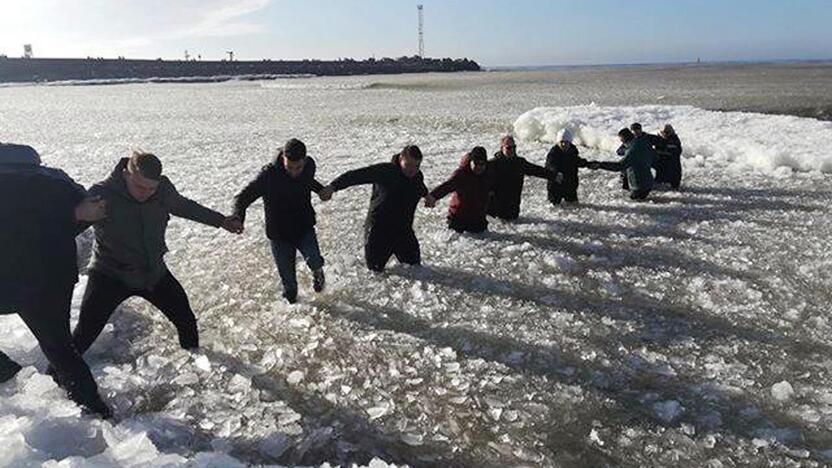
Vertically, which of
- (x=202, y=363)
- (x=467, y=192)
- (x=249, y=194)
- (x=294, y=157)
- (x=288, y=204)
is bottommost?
(x=202, y=363)

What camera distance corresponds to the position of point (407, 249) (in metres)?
7.22

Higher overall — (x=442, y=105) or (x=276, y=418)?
(x=442, y=105)

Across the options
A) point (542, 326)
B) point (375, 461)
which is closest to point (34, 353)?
point (375, 461)

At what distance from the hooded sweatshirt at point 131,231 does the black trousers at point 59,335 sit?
63 cm

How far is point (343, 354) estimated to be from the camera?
5.29m

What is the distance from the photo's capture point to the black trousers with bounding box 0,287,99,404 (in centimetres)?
396

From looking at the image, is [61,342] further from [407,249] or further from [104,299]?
[407,249]

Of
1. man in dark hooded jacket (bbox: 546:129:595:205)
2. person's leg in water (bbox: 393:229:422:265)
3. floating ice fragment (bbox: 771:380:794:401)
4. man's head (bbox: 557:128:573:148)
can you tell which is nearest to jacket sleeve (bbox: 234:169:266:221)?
person's leg in water (bbox: 393:229:422:265)

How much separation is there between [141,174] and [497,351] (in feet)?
9.72

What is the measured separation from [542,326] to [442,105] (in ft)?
75.9

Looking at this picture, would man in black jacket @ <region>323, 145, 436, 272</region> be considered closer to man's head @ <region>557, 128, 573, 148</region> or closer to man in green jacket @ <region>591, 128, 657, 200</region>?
man's head @ <region>557, 128, 573, 148</region>

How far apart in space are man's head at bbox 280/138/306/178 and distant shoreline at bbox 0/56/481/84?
255ft

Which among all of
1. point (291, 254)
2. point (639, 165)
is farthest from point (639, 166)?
point (291, 254)

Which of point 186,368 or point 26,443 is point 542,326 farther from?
point 26,443
